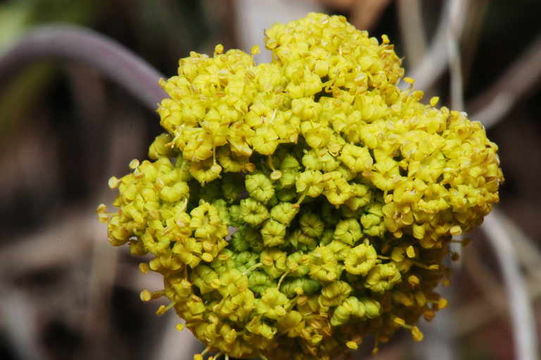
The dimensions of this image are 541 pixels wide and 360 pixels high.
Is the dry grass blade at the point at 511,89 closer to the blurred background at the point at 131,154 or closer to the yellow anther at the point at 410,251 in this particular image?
the blurred background at the point at 131,154

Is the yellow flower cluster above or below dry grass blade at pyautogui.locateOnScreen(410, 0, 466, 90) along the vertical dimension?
below

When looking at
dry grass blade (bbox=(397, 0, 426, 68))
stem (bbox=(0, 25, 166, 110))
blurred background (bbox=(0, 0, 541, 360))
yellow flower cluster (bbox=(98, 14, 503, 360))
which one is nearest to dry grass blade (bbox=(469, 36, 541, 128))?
blurred background (bbox=(0, 0, 541, 360))

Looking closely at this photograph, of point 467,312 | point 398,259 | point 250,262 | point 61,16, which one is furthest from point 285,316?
point 61,16

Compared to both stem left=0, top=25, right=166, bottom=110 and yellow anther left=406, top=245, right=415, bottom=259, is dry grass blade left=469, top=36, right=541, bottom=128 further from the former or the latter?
yellow anther left=406, top=245, right=415, bottom=259

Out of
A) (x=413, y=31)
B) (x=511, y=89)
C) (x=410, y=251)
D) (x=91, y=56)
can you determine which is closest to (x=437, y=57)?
(x=413, y=31)

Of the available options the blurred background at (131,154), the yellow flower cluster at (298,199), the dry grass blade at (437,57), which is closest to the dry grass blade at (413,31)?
the blurred background at (131,154)

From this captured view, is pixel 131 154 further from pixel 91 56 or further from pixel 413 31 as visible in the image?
pixel 413 31
